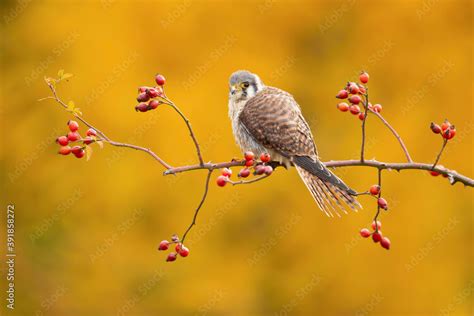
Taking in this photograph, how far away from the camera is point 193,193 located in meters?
7.16

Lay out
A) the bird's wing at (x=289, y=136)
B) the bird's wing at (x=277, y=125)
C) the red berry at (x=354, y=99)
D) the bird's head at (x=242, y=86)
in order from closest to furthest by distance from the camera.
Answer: the red berry at (x=354, y=99)
the bird's wing at (x=289, y=136)
the bird's wing at (x=277, y=125)
the bird's head at (x=242, y=86)

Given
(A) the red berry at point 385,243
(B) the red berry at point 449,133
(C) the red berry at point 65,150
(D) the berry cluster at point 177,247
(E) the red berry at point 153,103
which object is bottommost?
(D) the berry cluster at point 177,247

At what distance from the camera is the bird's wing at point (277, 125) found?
3982mm

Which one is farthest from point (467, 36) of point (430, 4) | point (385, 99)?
point (385, 99)

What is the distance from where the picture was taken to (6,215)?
25.0 ft

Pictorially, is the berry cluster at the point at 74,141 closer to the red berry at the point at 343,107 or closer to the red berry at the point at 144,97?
the red berry at the point at 144,97

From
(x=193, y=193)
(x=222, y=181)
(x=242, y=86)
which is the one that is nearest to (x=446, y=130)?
(x=222, y=181)

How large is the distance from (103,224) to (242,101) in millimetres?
3694

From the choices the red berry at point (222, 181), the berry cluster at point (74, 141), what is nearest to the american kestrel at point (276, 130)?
the red berry at point (222, 181)

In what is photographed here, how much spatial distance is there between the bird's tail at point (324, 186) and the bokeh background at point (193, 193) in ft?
10.9

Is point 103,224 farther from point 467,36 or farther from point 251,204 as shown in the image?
point 467,36

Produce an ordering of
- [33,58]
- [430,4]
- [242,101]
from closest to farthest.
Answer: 1. [242,101]
2. [33,58]
3. [430,4]

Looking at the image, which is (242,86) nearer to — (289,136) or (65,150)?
(289,136)

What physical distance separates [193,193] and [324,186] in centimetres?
368
